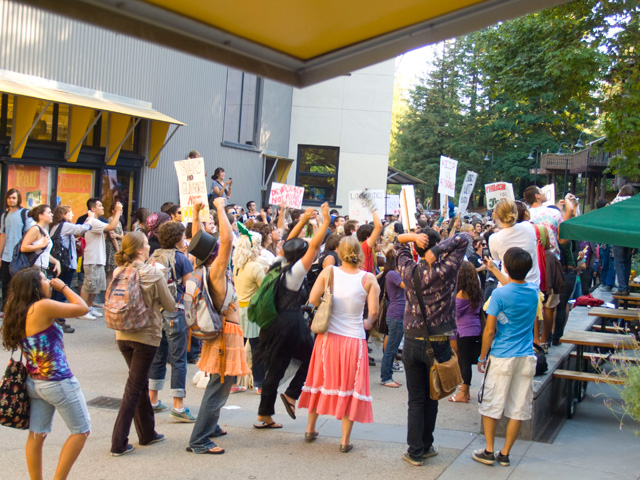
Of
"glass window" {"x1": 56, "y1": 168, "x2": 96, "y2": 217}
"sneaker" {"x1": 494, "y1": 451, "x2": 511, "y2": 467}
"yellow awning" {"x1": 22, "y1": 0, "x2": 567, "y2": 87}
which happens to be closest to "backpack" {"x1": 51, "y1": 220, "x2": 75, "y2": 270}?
"glass window" {"x1": 56, "y1": 168, "x2": 96, "y2": 217}

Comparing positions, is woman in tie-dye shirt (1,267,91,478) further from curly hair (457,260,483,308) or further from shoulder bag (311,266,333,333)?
curly hair (457,260,483,308)

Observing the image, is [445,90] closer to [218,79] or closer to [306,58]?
[218,79]

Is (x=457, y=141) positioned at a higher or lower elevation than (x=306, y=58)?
higher

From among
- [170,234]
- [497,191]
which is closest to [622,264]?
[497,191]

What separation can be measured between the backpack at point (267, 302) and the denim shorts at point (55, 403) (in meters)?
2.07

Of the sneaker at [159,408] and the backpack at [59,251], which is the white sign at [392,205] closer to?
the backpack at [59,251]

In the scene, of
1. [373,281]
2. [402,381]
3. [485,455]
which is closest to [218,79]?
[402,381]

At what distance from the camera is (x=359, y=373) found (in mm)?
6117

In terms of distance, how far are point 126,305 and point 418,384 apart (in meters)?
2.56

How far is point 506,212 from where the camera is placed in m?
6.78

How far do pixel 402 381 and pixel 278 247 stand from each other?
8.47ft

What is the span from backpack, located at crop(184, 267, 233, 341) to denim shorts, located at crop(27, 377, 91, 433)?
50.0 inches

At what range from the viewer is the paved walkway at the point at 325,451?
555cm

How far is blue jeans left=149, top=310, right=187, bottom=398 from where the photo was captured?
264 inches
